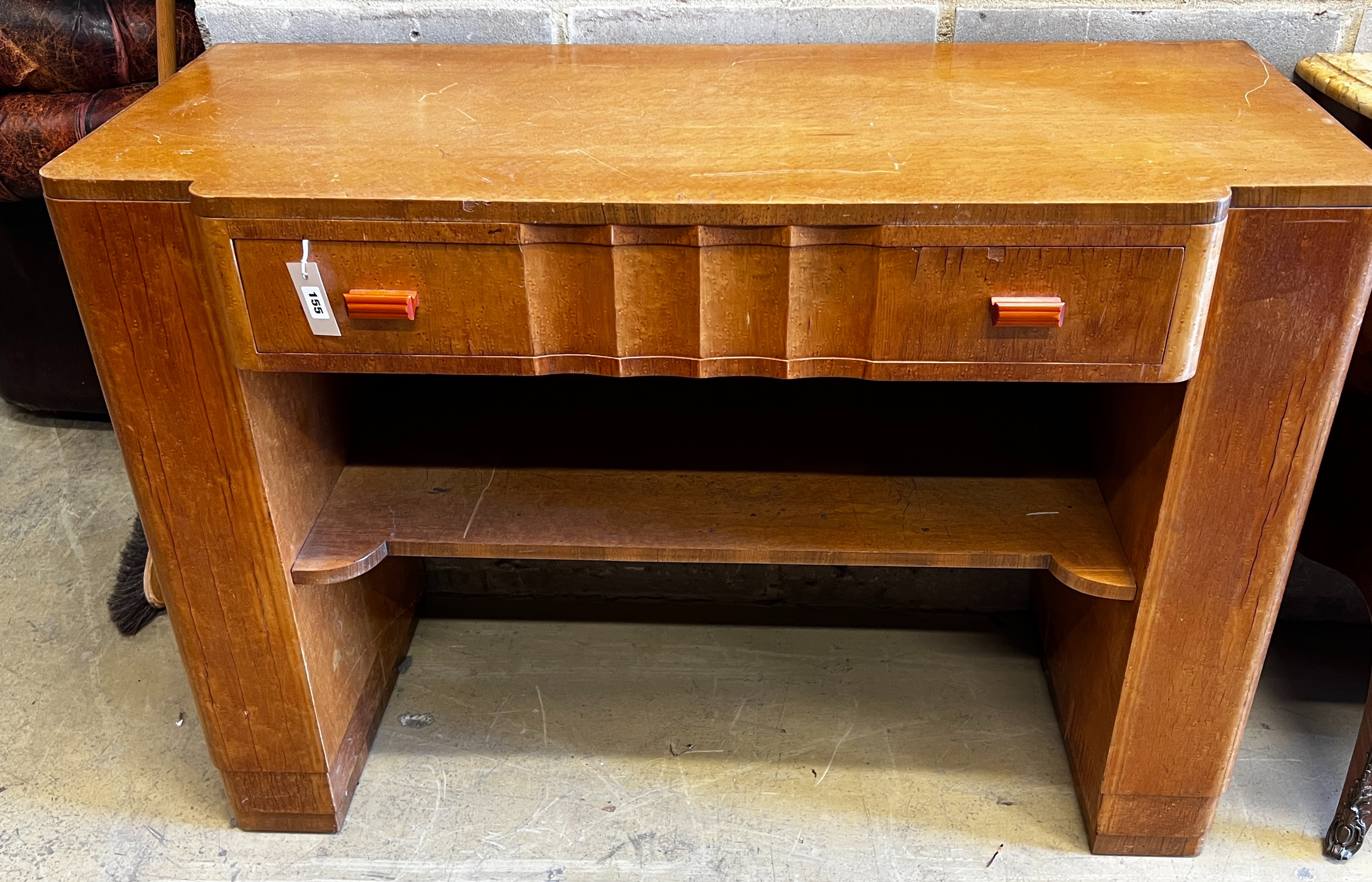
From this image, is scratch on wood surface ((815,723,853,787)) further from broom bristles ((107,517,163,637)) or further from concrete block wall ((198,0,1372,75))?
broom bristles ((107,517,163,637))

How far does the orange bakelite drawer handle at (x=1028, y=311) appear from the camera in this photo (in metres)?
0.94

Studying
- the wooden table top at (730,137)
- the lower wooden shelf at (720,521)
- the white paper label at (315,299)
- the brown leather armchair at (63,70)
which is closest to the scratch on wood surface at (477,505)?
the lower wooden shelf at (720,521)

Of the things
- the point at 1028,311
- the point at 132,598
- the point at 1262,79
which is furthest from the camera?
the point at 132,598

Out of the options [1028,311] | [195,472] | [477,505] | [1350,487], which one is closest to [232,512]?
[195,472]

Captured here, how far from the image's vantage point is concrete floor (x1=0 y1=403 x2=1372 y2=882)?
1.35 m

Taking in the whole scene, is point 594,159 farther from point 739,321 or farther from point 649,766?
point 649,766

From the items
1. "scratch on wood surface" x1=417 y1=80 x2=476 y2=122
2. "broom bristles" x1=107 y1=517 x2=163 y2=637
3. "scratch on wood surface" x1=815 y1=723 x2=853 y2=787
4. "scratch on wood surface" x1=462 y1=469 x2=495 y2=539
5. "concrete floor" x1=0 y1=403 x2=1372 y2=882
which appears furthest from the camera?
"broom bristles" x1=107 y1=517 x2=163 y2=637

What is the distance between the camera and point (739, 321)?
99cm

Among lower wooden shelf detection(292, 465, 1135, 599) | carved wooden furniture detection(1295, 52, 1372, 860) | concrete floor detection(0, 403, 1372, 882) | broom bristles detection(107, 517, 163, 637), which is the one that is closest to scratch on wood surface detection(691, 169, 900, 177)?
lower wooden shelf detection(292, 465, 1135, 599)

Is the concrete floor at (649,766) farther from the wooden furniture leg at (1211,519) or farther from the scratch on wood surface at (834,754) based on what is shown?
the wooden furniture leg at (1211,519)

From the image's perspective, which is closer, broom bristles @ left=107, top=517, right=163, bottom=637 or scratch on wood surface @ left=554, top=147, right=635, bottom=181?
scratch on wood surface @ left=554, top=147, right=635, bottom=181

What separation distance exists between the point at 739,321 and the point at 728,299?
2cm

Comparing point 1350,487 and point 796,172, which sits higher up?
point 796,172

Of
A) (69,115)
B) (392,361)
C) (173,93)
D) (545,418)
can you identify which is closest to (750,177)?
(392,361)
